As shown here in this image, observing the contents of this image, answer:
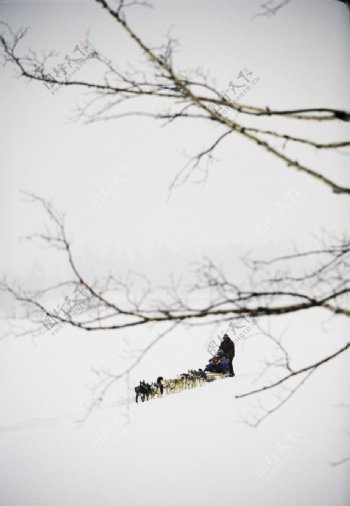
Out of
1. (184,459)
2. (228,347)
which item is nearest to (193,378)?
(228,347)

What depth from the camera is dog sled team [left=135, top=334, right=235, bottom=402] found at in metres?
7.99

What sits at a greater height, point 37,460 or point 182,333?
point 182,333

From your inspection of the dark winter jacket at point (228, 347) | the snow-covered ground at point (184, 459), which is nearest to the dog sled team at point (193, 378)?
the dark winter jacket at point (228, 347)

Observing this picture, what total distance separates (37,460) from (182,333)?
Answer: 12935mm

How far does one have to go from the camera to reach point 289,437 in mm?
5812

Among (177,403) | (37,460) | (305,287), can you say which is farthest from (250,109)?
(177,403)

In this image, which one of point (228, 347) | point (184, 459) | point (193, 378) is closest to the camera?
point (184, 459)

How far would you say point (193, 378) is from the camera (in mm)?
8859

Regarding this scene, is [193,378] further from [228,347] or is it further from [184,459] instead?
[184,459]

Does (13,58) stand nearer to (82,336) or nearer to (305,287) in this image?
(305,287)

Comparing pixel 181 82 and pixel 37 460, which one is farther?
pixel 37 460

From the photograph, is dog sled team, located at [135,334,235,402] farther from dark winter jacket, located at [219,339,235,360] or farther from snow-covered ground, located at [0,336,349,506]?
snow-covered ground, located at [0,336,349,506]

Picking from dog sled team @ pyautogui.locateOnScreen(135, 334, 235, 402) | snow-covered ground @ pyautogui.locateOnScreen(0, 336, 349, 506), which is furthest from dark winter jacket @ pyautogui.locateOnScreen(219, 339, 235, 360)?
snow-covered ground @ pyautogui.locateOnScreen(0, 336, 349, 506)

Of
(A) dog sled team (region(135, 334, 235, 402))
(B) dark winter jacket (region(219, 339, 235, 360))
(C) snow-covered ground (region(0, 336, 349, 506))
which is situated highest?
(B) dark winter jacket (region(219, 339, 235, 360))
